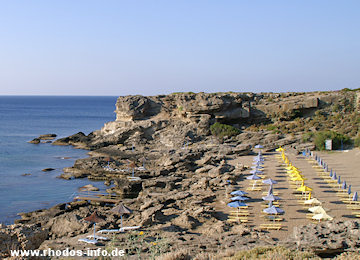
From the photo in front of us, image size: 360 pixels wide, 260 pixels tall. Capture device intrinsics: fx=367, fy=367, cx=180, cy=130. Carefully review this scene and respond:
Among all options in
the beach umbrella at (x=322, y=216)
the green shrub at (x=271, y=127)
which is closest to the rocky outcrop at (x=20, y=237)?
the beach umbrella at (x=322, y=216)

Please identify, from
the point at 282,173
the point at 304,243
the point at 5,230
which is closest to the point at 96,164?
the point at 282,173

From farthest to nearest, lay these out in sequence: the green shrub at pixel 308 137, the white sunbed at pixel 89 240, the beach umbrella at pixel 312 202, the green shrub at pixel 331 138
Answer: the green shrub at pixel 308 137 → the green shrub at pixel 331 138 → the beach umbrella at pixel 312 202 → the white sunbed at pixel 89 240

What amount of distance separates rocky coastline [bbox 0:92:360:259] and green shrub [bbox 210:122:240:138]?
761 mm

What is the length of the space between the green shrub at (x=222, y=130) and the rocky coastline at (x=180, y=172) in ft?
2.50

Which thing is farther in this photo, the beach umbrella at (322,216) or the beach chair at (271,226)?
the beach chair at (271,226)

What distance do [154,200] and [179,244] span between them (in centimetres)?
878

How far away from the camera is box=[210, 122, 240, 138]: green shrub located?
48688mm

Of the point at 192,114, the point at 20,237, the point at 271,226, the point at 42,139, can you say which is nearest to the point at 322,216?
the point at 271,226

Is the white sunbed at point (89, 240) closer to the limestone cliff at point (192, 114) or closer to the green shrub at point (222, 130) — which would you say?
the limestone cliff at point (192, 114)

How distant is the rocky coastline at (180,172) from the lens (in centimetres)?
1212

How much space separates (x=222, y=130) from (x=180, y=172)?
54.9ft

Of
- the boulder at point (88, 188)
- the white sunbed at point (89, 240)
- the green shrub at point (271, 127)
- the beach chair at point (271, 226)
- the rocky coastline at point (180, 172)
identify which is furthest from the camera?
the green shrub at point (271, 127)

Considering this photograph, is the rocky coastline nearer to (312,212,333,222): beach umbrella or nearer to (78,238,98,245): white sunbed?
(78,238,98,245): white sunbed

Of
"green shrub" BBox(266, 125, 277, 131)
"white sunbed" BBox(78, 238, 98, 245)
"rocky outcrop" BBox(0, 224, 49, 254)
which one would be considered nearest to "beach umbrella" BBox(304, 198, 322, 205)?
"white sunbed" BBox(78, 238, 98, 245)
